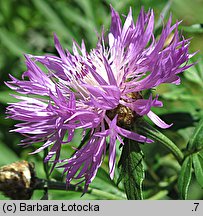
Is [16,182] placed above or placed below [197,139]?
below

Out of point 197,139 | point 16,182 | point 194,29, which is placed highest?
point 194,29

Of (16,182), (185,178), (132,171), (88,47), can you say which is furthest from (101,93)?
(88,47)

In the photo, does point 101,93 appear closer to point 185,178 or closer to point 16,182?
point 185,178

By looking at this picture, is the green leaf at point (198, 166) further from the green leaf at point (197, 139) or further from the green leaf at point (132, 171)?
the green leaf at point (132, 171)

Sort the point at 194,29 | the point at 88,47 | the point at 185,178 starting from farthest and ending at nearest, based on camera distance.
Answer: the point at 88,47 → the point at 194,29 → the point at 185,178

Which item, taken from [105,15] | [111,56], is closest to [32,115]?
[111,56]

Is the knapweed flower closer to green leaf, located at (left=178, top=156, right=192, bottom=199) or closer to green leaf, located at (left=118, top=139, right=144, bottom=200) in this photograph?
green leaf, located at (left=118, top=139, right=144, bottom=200)

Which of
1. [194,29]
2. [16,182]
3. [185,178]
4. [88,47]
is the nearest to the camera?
[185,178]
